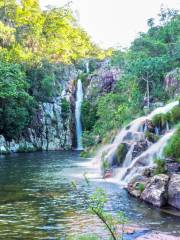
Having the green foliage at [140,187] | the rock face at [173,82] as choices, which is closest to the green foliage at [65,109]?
the rock face at [173,82]

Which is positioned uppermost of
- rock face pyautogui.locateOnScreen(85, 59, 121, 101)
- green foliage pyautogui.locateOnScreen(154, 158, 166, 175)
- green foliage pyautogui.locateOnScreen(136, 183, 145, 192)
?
rock face pyautogui.locateOnScreen(85, 59, 121, 101)

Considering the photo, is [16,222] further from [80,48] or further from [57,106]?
[80,48]

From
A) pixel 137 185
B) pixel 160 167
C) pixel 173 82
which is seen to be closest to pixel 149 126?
pixel 160 167

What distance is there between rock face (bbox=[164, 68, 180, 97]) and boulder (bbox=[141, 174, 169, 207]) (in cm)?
2322

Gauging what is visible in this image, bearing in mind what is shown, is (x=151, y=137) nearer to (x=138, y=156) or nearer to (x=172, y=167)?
(x=138, y=156)

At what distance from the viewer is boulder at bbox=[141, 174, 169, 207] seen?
1733 cm

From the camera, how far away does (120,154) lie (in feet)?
93.5

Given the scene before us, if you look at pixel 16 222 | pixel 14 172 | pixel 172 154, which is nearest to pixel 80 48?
pixel 14 172

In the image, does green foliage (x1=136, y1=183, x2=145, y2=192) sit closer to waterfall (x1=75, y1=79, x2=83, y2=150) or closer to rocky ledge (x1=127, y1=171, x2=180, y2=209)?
rocky ledge (x1=127, y1=171, x2=180, y2=209)

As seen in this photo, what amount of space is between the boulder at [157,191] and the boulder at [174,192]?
0.71ft

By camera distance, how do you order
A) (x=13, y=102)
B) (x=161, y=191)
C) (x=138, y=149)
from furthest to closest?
(x=13, y=102) < (x=138, y=149) < (x=161, y=191)

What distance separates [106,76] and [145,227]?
165 ft

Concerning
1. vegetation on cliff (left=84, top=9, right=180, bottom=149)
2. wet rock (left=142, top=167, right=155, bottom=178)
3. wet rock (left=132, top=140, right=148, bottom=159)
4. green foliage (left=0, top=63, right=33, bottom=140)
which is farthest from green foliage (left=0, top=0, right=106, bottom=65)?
wet rock (left=142, top=167, right=155, bottom=178)

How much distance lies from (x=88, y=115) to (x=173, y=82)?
22644mm
